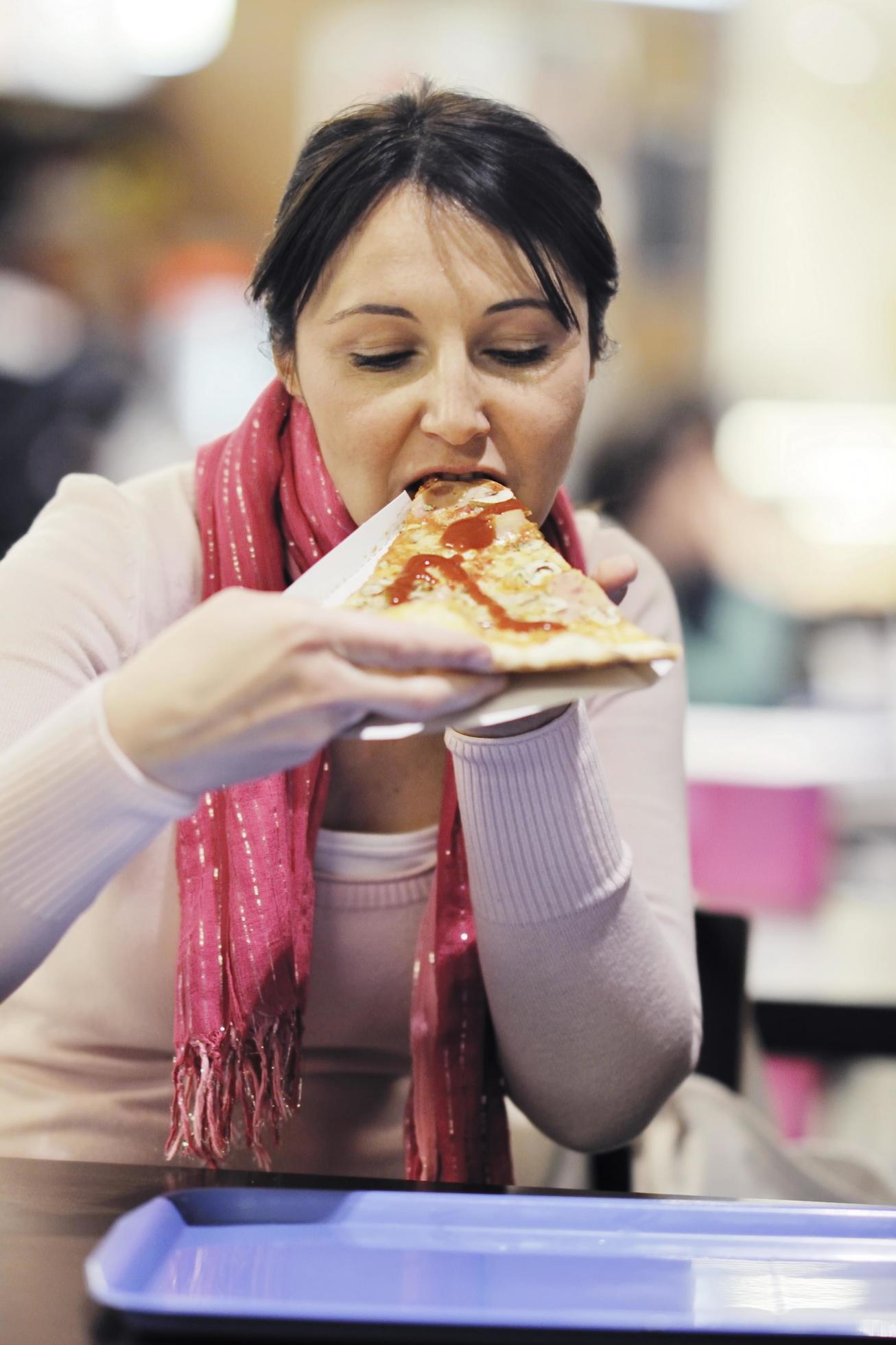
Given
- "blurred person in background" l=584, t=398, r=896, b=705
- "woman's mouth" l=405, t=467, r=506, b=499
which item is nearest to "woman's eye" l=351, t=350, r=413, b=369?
"woman's mouth" l=405, t=467, r=506, b=499

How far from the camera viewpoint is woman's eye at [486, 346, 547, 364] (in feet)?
4.36

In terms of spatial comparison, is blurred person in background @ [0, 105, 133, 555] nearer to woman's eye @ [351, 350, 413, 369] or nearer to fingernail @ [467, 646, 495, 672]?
woman's eye @ [351, 350, 413, 369]

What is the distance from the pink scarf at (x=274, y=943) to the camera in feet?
4.15

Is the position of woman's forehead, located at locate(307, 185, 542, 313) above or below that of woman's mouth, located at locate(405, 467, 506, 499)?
above

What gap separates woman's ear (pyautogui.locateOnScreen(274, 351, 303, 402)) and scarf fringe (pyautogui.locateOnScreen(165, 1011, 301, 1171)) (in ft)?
2.18

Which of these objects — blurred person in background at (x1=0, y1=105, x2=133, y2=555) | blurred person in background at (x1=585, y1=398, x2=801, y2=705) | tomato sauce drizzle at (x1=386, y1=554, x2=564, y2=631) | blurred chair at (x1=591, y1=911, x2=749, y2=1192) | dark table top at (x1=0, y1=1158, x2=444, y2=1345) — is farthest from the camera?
blurred person in background at (x1=585, y1=398, x2=801, y2=705)

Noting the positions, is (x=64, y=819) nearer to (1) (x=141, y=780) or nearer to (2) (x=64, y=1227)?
(1) (x=141, y=780)

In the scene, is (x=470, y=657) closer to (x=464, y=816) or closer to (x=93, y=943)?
(x=464, y=816)

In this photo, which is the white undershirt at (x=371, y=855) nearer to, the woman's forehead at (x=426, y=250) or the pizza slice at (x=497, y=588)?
the pizza slice at (x=497, y=588)

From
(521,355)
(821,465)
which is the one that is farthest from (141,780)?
(821,465)

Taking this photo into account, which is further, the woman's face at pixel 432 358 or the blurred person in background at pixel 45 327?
the blurred person in background at pixel 45 327

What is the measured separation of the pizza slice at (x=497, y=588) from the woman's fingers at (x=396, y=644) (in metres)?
0.05

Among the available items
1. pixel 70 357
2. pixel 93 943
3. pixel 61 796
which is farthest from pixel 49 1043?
pixel 70 357

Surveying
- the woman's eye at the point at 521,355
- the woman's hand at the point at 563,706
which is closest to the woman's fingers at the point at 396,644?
the woman's hand at the point at 563,706
